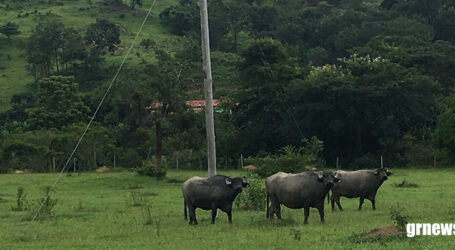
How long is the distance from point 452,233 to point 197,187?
25.0 ft

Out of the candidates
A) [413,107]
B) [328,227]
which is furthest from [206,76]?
[413,107]

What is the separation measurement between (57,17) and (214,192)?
114 metres

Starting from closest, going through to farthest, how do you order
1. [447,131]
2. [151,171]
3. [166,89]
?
[166,89] → [151,171] → [447,131]

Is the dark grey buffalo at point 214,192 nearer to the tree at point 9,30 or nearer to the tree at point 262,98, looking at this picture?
the tree at point 262,98

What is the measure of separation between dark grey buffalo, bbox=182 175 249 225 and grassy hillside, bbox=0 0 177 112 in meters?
79.0

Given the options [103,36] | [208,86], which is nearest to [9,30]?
[103,36]

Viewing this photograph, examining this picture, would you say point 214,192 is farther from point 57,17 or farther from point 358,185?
point 57,17

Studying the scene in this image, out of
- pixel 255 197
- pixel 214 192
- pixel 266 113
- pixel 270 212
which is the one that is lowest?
pixel 255 197

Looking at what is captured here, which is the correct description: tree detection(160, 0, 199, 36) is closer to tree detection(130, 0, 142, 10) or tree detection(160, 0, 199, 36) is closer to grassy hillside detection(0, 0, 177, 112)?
grassy hillside detection(0, 0, 177, 112)

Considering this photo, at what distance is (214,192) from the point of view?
20.6m

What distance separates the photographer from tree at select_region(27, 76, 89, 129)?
65.6m

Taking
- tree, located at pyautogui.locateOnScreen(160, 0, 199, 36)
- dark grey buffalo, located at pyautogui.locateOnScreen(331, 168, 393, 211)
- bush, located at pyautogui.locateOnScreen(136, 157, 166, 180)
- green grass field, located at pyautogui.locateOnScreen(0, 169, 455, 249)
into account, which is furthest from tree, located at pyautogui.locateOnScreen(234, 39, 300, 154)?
tree, located at pyautogui.locateOnScreen(160, 0, 199, 36)

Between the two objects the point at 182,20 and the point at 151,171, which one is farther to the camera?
the point at 182,20

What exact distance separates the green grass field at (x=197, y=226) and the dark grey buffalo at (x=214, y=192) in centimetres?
53
